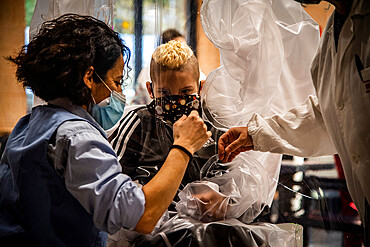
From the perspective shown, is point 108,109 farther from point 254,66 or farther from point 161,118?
point 254,66

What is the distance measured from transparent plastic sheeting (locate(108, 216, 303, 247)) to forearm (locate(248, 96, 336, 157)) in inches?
13.1

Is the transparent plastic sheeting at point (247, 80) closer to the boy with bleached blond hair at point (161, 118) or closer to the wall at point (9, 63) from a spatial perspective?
the boy with bleached blond hair at point (161, 118)

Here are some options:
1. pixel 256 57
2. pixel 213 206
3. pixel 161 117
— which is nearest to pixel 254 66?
pixel 256 57

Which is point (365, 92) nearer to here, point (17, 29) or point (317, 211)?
point (317, 211)

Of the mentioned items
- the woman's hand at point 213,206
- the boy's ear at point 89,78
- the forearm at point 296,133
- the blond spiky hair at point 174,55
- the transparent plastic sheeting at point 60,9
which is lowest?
the woman's hand at point 213,206

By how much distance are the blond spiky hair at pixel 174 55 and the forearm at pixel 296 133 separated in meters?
0.41

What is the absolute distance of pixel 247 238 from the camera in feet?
5.66

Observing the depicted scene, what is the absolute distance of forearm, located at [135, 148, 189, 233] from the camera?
1.38 meters

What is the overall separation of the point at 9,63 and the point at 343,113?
1860 millimetres

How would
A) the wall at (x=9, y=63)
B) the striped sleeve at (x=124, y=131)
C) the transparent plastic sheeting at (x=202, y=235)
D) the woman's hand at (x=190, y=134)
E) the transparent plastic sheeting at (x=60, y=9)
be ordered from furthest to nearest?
the wall at (x=9, y=63), the transparent plastic sheeting at (x=60, y=9), the striped sleeve at (x=124, y=131), the transparent plastic sheeting at (x=202, y=235), the woman's hand at (x=190, y=134)

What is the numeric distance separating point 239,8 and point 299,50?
34cm

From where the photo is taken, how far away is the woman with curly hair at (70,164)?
133 centimetres

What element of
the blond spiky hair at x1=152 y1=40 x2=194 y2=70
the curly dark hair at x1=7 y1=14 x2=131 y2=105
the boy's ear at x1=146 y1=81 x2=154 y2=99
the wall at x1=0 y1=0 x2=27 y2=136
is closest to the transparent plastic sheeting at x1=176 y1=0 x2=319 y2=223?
the blond spiky hair at x1=152 y1=40 x2=194 y2=70

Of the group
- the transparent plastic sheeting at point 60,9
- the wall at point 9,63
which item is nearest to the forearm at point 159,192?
the transparent plastic sheeting at point 60,9
